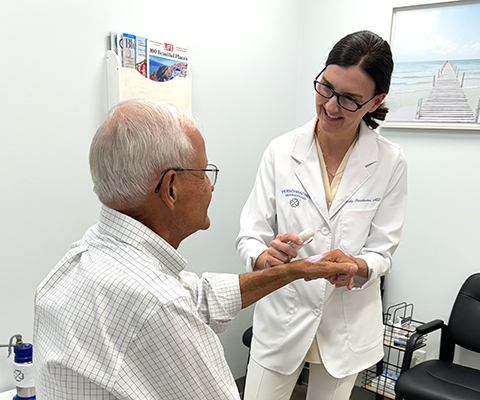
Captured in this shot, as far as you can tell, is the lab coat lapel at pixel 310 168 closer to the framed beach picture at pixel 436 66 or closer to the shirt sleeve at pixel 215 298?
the shirt sleeve at pixel 215 298

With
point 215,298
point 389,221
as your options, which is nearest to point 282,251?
point 215,298

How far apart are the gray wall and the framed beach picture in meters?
0.09

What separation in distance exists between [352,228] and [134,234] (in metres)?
0.81

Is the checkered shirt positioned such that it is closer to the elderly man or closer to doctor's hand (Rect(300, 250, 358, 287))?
the elderly man

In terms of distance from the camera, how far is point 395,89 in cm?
264

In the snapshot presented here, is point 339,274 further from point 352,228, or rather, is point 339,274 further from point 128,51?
point 128,51

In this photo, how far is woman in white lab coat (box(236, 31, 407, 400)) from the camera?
4.71 feet

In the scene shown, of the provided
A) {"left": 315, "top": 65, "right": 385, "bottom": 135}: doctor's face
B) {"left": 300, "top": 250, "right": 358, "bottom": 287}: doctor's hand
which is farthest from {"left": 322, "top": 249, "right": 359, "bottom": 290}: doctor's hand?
{"left": 315, "top": 65, "right": 385, "bottom": 135}: doctor's face

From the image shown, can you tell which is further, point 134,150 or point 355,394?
point 355,394

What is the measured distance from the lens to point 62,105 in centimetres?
180

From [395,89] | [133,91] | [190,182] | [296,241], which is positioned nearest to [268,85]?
[395,89]

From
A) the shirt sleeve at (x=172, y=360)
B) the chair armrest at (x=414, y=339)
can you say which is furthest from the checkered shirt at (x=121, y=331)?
the chair armrest at (x=414, y=339)

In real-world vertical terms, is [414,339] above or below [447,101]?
below

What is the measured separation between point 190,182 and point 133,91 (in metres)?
1.10
